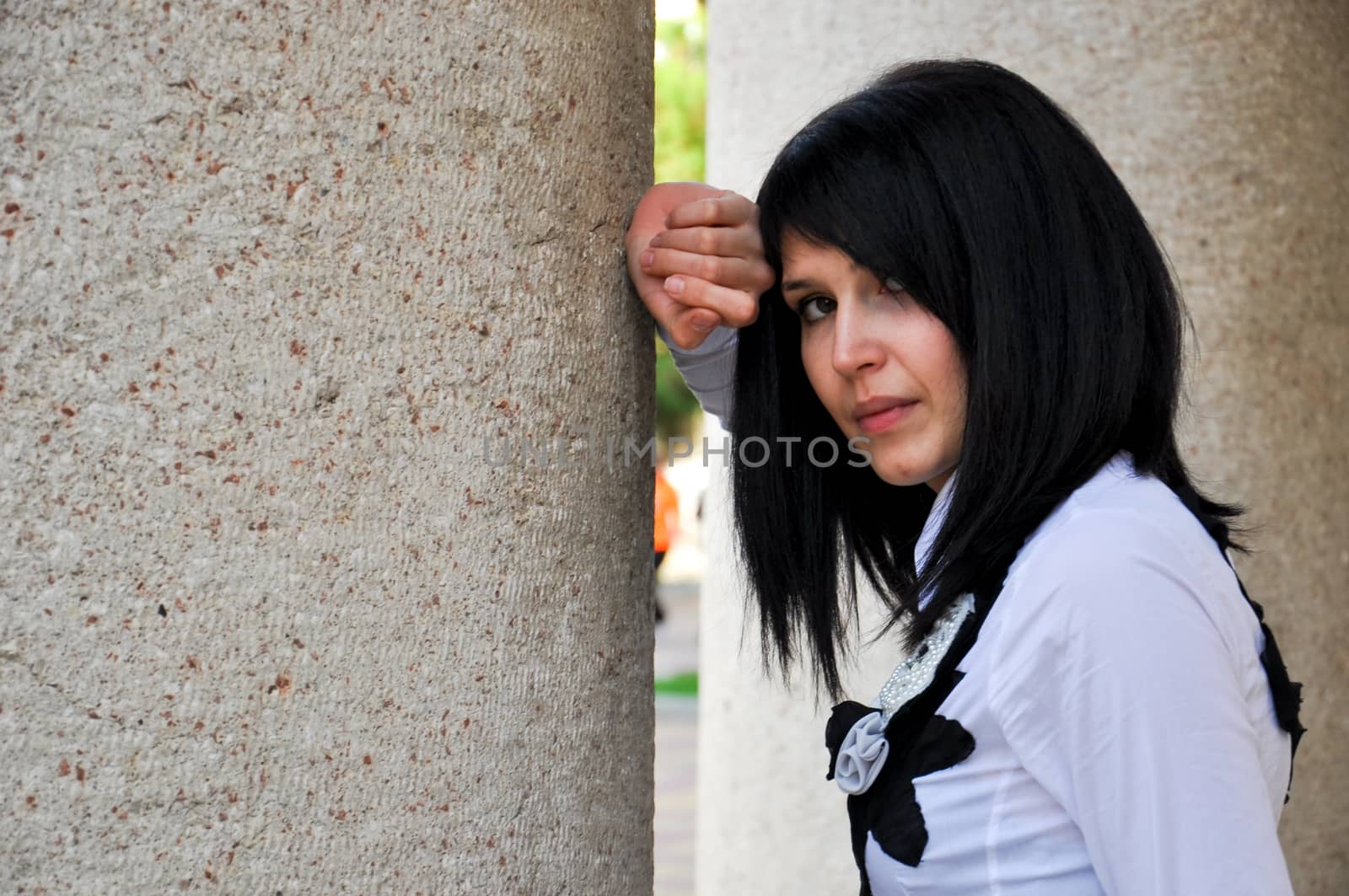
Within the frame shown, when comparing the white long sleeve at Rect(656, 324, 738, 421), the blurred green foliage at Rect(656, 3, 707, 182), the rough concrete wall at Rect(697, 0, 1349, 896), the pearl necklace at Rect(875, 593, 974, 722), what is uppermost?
the blurred green foliage at Rect(656, 3, 707, 182)

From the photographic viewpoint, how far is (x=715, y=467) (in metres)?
3.89

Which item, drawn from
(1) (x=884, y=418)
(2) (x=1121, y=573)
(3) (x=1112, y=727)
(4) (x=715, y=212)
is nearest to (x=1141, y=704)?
(3) (x=1112, y=727)

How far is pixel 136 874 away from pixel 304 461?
1.58 ft

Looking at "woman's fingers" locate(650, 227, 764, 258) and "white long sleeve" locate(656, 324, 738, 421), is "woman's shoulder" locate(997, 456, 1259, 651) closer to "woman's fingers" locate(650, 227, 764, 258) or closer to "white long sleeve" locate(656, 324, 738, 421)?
"woman's fingers" locate(650, 227, 764, 258)

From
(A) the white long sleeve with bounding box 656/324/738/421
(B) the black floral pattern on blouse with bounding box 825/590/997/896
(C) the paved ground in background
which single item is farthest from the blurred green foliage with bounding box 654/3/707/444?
(B) the black floral pattern on blouse with bounding box 825/590/997/896

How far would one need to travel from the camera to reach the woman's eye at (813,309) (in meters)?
2.06

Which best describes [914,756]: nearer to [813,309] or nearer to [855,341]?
[855,341]

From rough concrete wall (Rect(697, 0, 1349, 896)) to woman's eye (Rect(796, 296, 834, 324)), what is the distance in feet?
4.67

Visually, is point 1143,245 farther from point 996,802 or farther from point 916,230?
point 996,802

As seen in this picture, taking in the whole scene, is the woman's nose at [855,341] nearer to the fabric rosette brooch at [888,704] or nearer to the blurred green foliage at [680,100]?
the fabric rosette brooch at [888,704]

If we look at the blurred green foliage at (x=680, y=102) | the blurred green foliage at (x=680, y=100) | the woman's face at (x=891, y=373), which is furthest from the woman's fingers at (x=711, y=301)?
the blurred green foliage at (x=680, y=102)

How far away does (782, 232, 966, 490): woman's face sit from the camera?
188 cm

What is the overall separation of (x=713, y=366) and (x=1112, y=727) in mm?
1055

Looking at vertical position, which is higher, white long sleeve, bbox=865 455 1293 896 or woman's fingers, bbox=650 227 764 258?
woman's fingers, bbox=650 227 764 258
